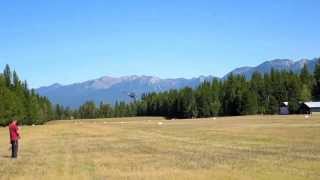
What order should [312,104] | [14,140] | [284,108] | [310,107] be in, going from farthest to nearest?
[284,108], [312,104], [310,107], [14,140]

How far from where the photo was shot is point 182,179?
22531 millimetres

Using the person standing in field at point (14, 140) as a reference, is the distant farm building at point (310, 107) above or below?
above

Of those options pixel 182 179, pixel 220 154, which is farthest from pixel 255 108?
pixel 182 179

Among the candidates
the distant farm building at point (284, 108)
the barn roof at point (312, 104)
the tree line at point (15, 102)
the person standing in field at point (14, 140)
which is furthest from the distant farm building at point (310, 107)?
the person standing in field at point (14, 140)

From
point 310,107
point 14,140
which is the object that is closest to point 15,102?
point 310,107

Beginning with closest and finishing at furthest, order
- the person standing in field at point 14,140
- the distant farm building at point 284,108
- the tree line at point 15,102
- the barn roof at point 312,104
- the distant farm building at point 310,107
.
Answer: the person standing in field at point 14,140, the tree line at point 15,102, the distant farm building at point 310,107, the barn roof at point 312,104, the distant farm building at point 284,108

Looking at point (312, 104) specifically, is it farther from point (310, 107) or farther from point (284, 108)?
point (284, 108)

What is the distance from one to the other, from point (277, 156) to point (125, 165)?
7.76m

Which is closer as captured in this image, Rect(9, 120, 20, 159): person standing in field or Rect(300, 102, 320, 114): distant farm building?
Rect(9, 120, 20, 159): person standing in field

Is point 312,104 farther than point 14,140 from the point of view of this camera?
Yes

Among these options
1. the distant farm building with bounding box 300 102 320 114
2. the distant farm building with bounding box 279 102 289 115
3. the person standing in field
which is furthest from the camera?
the distant farm building with bounding box 279 102 289 115

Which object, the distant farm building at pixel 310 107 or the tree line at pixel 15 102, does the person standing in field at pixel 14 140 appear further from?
the distant farm building at pixel 310 107

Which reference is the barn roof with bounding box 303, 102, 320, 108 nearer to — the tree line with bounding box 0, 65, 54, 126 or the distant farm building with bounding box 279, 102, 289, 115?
the distant farm building with bounding box 279, 102, 289, 115

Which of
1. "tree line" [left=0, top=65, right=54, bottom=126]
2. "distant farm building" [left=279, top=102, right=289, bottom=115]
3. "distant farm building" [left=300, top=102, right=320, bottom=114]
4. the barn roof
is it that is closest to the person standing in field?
"tree line" [left=0, top=65, right=54, bottom=126]
